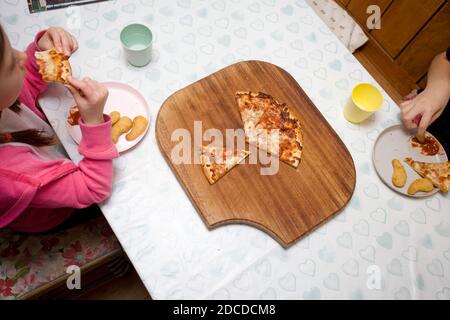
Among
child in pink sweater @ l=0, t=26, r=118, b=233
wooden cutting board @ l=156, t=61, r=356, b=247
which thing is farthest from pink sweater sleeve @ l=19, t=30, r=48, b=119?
wooden cutting board @ l=156, t=61, r=356, b=247

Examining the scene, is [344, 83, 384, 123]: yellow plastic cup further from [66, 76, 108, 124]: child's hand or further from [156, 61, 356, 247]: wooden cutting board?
[66, 76, 108, 124]: child's hand

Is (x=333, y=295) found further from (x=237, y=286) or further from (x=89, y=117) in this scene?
(x=89, y=117)

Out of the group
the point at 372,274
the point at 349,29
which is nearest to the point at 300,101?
the point at 372,274

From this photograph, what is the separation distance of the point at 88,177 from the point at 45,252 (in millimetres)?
415

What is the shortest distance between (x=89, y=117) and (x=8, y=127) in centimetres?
24

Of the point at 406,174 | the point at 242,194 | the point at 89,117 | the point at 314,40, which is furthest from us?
the point at 314,40

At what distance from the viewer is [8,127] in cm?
101

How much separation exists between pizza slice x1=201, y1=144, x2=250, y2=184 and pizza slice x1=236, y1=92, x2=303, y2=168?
7 centimetres

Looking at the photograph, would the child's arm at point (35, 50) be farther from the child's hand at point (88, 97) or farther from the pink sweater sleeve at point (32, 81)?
the child's hand at point (88, 97)

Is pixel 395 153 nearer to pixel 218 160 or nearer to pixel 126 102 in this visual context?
pixel 218 160

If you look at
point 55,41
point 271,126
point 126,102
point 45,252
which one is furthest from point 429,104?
point 45,252

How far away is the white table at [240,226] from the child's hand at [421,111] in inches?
2.7

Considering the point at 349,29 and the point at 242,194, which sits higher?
the point at 349,29

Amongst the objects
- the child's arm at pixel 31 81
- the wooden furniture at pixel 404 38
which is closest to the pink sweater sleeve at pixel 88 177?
the child's arm at pixel 31 81
